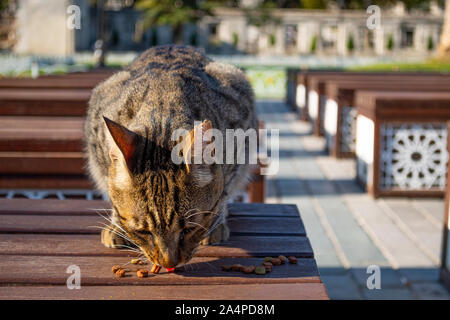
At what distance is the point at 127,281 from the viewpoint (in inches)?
82.4

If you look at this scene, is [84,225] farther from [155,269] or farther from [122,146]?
[122,146]

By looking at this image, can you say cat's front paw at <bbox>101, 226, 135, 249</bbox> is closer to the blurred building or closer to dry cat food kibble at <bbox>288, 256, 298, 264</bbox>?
dry cat food kibble at <bbox>288, 256, 298, 264</bbox>

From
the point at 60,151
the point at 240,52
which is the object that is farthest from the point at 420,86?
the point at 240,52

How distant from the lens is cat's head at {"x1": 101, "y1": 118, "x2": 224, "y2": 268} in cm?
216

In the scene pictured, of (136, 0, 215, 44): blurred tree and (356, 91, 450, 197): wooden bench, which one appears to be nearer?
(356, 91, 450, 197): wooden bench

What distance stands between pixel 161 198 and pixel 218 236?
0.54 metres

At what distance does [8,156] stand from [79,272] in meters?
2.01

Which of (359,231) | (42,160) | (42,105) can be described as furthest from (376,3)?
(42,160)

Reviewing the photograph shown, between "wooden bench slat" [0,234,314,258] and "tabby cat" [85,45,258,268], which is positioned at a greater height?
"tabby cat" [85,45,258,268]

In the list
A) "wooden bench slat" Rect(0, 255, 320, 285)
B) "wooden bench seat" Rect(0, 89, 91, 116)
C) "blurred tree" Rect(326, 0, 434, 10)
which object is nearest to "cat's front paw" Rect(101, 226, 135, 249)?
"wooden bench slat" Rect(0, 255, 320, 285)

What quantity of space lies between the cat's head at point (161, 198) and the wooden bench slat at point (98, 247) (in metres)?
0.24

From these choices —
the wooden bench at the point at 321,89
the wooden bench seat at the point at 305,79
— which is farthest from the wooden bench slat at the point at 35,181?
the wooden bench seat at the point at 305,79

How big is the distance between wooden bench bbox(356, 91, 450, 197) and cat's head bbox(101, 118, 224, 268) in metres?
4.98
